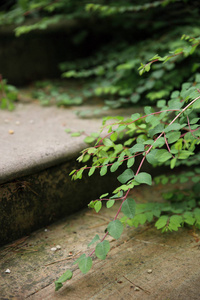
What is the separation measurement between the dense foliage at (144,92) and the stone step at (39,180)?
9 cm

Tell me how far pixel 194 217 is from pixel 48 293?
719mm

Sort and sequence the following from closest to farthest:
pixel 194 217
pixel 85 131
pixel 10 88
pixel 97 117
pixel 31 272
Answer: pixel 31 272, pixel 194 217, pixel 85 131, pixel 97 117, pixel 10 88

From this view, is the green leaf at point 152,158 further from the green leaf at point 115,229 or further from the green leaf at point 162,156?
the green leaf at point 115,229

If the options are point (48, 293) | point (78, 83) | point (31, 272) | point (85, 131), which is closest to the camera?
point (48, 293)

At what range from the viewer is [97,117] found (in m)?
2.02

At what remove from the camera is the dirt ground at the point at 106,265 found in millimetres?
1129

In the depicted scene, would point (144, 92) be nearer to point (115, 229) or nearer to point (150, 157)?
point (150, 157)

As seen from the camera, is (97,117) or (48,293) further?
(97,117)

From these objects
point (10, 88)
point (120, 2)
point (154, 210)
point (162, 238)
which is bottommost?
point (162, 238)

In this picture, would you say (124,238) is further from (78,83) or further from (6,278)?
(78,83)

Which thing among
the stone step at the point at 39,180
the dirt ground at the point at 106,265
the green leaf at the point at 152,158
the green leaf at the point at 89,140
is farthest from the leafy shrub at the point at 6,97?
the green leaf at the point at 152,158

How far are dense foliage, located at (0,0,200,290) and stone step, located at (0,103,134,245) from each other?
0.30ft

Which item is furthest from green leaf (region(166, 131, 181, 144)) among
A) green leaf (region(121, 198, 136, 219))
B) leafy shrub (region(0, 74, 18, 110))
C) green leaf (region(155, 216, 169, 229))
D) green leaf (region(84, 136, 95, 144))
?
leafy shrub (region(0, 74, 18, 110))

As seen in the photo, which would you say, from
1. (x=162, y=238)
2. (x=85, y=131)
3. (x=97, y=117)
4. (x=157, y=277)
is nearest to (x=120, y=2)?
(x=97, y=117)
